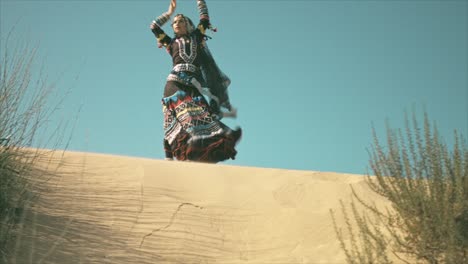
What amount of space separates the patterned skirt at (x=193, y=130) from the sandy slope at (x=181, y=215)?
1.48 m

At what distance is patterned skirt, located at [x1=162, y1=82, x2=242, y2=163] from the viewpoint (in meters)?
7.45

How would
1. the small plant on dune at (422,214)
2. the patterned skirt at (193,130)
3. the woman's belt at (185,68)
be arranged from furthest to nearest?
the woman's belt at (185,68), the patterned skirt at (193,130), the small plant on dune at (422,214)

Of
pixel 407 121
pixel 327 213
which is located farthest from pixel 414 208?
pixel 327 213

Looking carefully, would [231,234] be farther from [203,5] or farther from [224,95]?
[203,5]

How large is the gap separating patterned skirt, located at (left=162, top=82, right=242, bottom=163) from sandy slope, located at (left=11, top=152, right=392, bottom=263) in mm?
1482

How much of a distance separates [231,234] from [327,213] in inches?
32.2

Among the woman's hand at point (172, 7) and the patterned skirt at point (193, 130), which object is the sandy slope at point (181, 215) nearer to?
the patterned skirt at point (193, 130)

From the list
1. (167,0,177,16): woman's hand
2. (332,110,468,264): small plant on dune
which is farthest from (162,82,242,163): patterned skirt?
(332,110,468,264): small plant on dune

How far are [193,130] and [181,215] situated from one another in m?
2.95

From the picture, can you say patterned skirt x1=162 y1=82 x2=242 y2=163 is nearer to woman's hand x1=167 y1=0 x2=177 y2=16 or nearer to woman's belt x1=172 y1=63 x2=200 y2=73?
woman's belt x1=172 y1=63 x2=200 y2=73

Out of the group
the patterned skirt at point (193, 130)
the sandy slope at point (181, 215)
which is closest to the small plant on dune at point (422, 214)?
the sandy slope at point (181, 215)

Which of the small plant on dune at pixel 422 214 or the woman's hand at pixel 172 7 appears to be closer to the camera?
the small plant on dune at pixel 422 214

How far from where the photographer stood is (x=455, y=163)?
3.75m

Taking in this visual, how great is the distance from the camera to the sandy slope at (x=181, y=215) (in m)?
3.90
